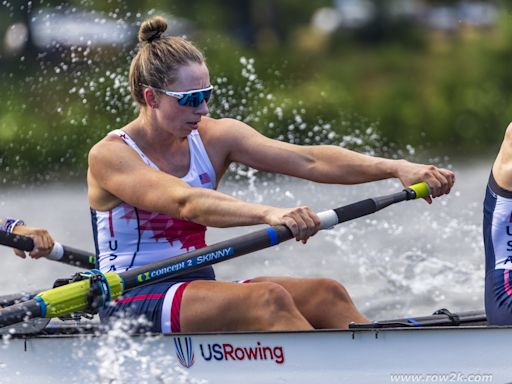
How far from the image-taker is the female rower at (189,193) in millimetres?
5484

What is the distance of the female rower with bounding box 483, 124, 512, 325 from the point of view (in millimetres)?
5535

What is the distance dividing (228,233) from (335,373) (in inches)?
212

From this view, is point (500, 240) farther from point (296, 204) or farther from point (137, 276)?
point (296, 204)

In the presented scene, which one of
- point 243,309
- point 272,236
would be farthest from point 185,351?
point 272,236

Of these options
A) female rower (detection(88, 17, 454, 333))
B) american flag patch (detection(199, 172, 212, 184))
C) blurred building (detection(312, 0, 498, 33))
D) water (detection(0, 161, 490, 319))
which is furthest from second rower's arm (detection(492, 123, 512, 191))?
blurred building (detection(312, 0, 498, 33))

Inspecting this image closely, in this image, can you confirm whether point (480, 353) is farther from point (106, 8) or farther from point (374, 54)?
point (374, 54)

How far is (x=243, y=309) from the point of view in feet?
18.0

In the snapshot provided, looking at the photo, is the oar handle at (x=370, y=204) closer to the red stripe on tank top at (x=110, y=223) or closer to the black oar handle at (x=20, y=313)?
the red stripe on tank top at (x=110, y=223)

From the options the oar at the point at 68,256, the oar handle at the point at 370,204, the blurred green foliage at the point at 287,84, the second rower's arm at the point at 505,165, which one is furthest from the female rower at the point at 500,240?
the blurred green foliage at the point at 287,84

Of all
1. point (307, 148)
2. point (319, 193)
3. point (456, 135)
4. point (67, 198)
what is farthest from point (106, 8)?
point (307, 148)

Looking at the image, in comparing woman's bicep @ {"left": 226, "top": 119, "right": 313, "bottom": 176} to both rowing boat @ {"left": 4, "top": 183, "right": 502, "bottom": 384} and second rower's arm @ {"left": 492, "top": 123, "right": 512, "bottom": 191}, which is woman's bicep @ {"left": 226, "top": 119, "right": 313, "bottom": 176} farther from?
second rower's arm @ {"left": 492, "top": 123, "right": 512, "bottom": 191}

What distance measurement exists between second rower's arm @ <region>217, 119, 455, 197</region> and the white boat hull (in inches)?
39.3

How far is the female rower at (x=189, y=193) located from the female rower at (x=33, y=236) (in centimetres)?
83

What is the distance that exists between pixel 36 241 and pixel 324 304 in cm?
182
